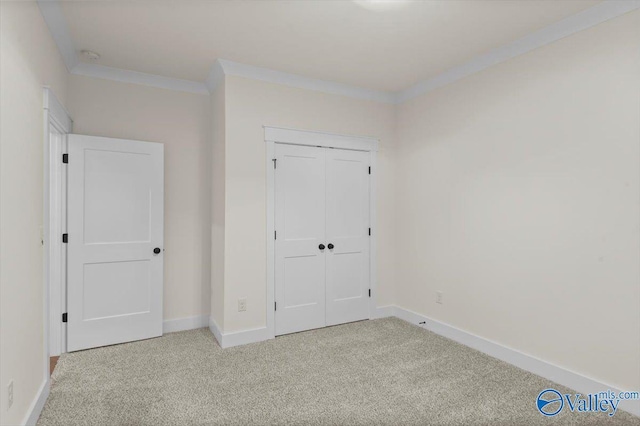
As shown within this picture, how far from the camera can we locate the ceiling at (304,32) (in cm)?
246

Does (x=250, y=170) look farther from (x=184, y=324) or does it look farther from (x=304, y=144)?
(x=184, y=324)

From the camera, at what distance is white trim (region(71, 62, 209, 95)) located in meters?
3.40

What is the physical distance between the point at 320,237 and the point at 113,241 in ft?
6.71

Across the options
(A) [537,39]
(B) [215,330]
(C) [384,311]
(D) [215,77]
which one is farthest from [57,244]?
(A) [537,39]

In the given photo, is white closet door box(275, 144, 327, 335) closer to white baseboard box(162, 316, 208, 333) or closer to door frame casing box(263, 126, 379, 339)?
door frame casing box(263, 126, 379, 339)

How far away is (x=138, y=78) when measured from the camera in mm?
3615

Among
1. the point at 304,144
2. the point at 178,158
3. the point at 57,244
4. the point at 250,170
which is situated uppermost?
the point at 304,144

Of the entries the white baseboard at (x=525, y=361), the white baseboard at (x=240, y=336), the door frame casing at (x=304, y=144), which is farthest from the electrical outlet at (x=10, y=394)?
the white baseboard at (x=525, y=361)

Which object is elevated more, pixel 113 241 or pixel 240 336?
pixel 113 241

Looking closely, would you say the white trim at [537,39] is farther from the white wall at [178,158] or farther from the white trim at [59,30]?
the white trim at [59,30]

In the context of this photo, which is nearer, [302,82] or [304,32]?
[304,32]

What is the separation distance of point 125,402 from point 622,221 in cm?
351

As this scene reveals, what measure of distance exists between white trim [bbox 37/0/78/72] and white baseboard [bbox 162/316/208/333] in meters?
2.62

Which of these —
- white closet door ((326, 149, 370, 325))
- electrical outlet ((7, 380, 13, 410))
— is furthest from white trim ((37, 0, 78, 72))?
white closet door ((326, 149, 370, 325))
